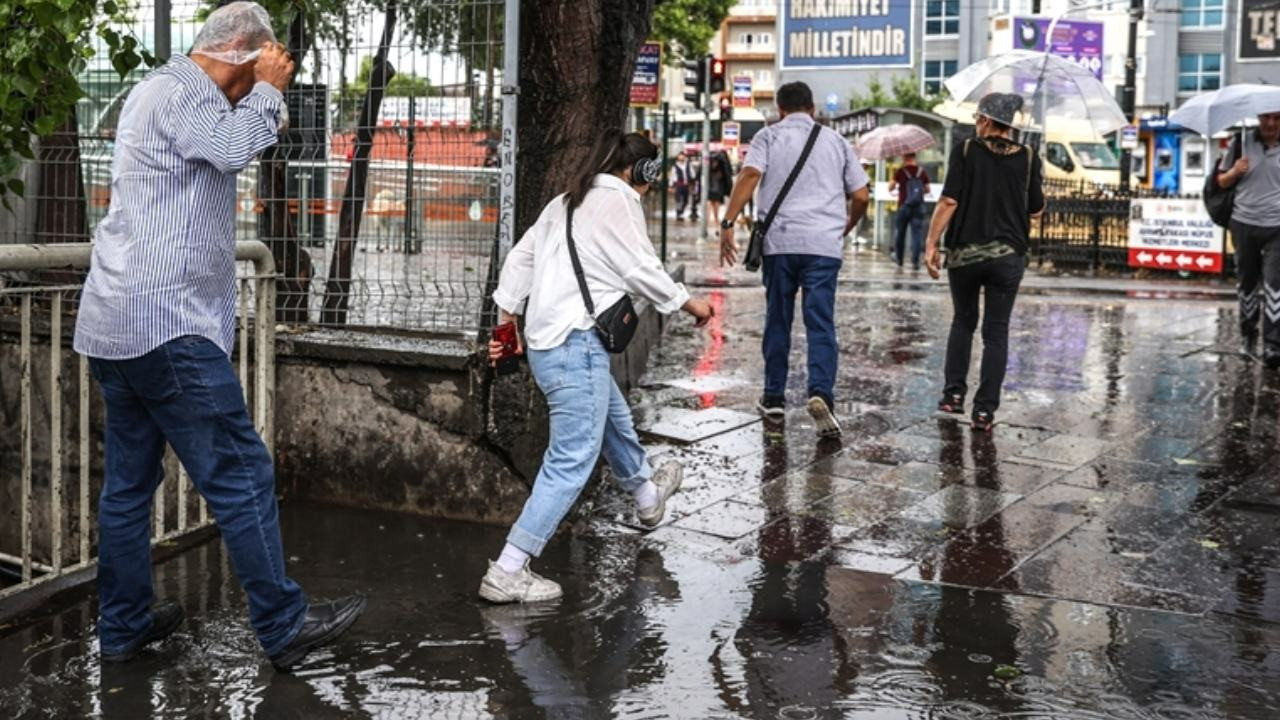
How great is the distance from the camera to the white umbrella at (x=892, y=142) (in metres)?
23.8

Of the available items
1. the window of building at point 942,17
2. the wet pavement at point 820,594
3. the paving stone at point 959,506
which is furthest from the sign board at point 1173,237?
the window of building at point 942,17

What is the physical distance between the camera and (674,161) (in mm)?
41094

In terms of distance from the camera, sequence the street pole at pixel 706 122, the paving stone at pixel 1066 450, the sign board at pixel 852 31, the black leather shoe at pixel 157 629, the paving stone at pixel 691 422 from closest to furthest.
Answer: the black leather shoe at pixel 157 629 → the paving stone at pixel 1066 450 → the paving stone at pixel 691 422 → the street pole at pixel 706 122 → the sign board at pixel 852 31

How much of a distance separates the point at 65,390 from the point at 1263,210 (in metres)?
7.95

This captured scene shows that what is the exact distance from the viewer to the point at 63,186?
7195 mm

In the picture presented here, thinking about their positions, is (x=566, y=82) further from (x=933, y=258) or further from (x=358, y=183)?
(x=933, y=258)

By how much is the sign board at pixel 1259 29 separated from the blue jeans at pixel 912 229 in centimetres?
3521

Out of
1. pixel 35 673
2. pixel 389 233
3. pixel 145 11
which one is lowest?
pixel 35 673

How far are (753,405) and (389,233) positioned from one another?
302cm

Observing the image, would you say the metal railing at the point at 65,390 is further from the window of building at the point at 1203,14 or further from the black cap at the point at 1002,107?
the window of building at the point at 1203,14

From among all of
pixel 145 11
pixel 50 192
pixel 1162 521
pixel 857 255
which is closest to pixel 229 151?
pixel 145 11

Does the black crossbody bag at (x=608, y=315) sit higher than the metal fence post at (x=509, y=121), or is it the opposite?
the metal fence post at (x=509, y=121)

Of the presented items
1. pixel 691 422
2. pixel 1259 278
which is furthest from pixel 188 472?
pixel 1259 278

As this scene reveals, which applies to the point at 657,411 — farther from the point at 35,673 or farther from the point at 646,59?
the point at 646,59
